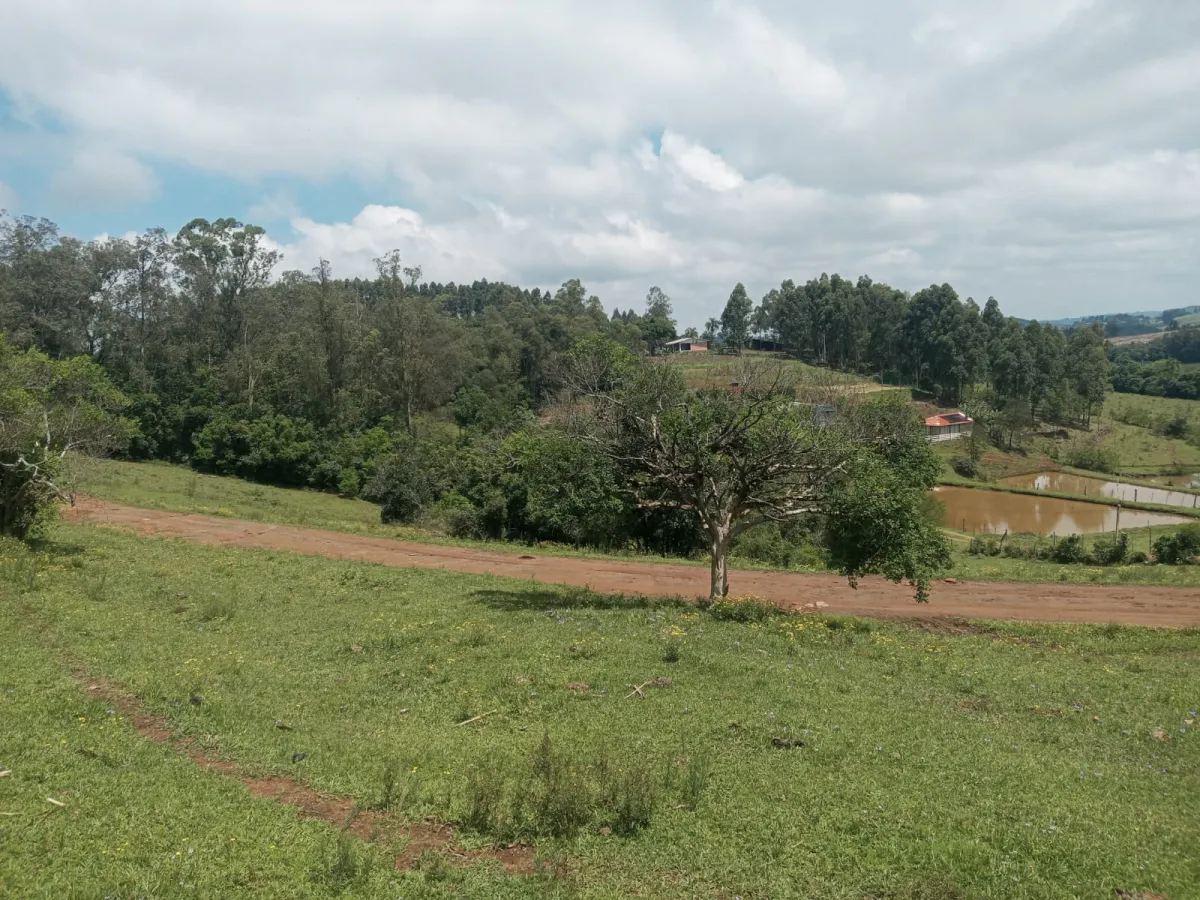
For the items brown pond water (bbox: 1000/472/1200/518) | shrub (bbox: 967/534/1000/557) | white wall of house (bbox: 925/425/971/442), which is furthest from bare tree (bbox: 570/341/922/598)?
white wall of house (bbox: 925/425/971/442)

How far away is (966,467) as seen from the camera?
7994 centimetres

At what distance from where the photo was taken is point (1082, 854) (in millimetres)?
7055

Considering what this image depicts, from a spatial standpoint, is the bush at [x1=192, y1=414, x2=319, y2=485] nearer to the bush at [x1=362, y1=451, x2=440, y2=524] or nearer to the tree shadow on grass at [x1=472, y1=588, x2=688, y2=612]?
the bush at [x1=362, y1=451, x2=440, y2=524]

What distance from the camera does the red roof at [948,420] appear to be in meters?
90.5

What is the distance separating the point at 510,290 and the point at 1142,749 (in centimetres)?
16539

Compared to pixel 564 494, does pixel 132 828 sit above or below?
below

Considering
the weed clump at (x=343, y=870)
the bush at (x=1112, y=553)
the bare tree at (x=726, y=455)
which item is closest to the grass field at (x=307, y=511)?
the bush at (x=1112, y=553)

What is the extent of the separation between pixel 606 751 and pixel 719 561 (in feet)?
31.8

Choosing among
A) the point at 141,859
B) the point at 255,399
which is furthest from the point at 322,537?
the point at 255,399

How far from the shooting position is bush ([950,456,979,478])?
79.5 meters

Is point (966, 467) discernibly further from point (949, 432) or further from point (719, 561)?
point (719, 561)

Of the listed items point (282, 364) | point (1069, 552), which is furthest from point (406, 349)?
point (1069, 552)

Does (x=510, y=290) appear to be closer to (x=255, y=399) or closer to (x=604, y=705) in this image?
(x=255, y=399)

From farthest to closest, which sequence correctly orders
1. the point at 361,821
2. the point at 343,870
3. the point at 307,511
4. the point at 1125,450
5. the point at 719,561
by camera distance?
the point at 1125,450 < the point at 307,511 < the point at 719,561 < the point at 361,821 < the point at 343,870
